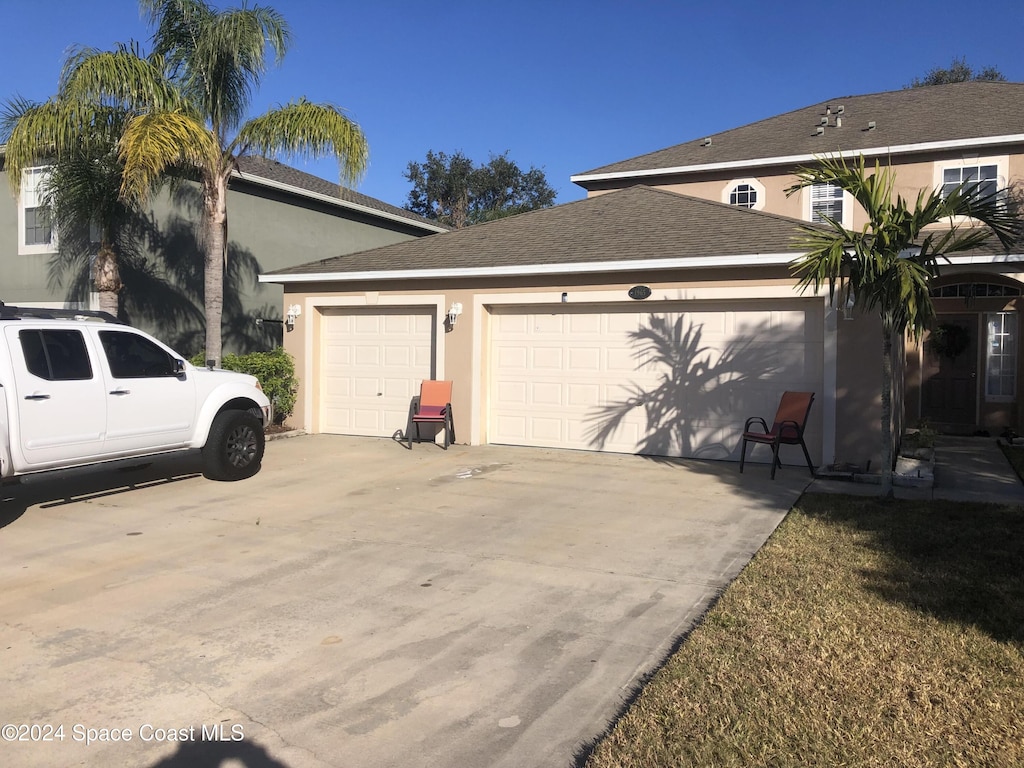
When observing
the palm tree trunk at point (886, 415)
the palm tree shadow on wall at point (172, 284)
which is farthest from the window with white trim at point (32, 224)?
the palm tree trunk at point (886, 415)

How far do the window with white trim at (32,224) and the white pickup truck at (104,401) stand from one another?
8.20 metres

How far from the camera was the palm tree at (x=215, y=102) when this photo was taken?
11.9 metres

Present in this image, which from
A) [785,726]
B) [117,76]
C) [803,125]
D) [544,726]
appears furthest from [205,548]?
[803,125]

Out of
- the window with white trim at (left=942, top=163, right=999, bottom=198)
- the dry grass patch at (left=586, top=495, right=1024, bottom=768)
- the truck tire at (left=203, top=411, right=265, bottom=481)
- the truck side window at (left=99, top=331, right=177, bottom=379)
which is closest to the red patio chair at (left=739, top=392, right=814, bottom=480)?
the dry grass patch at (left=586, top=495, right=1024, bottom=768)

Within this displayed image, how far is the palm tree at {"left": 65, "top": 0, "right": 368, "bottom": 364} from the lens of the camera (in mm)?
11922

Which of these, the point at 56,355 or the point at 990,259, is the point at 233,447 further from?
the point at 990,259

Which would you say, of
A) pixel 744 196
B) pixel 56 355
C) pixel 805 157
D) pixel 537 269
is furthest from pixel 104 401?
pixel 744 196

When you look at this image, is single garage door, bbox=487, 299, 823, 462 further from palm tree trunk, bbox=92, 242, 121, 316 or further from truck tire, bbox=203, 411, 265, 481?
palm tree trunk, bbox=92, 242, 121, 316

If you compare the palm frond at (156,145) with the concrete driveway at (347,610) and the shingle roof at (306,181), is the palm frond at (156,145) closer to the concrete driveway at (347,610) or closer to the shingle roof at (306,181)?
the concrete driveway at (347,610)

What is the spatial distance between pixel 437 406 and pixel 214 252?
4.51 metres

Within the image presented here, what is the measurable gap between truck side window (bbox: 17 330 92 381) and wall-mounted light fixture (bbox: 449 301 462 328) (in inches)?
218

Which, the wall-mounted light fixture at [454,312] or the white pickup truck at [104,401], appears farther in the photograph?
the wall-mounted light fixture at [454,312]

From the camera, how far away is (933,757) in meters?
3.30

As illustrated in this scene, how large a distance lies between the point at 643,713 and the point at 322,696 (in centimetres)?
158
